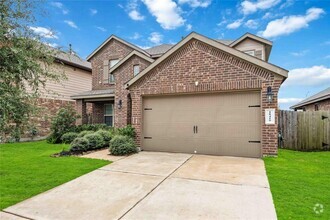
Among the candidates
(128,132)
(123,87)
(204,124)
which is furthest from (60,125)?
(204,124)

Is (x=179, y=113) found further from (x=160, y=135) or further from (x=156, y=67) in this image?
(x=156, y=67)

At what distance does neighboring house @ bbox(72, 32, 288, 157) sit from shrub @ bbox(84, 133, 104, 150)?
194 cm

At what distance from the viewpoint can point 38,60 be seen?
15.9ft

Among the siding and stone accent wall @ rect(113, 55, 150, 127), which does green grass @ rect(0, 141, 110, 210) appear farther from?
the siding

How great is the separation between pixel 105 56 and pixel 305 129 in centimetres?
1357

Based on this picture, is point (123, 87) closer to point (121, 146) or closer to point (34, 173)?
point (121, 146)

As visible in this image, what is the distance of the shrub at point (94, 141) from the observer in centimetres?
936

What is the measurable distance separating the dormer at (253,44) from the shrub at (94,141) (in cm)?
1000

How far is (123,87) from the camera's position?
12203 millimetres

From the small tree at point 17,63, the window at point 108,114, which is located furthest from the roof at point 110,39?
the small tree at point 17,63

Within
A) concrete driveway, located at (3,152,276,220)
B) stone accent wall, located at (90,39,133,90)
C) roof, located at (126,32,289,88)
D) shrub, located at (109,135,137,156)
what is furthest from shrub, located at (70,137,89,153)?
stone accent wall, located at (90,39,133,90)

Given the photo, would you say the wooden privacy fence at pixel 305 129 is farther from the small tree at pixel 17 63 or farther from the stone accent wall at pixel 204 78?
the small tree at pixel 17 63

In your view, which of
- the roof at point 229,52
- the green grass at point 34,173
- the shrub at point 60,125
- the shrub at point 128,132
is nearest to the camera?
the green grass at point 34,173

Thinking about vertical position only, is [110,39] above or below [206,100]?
above
